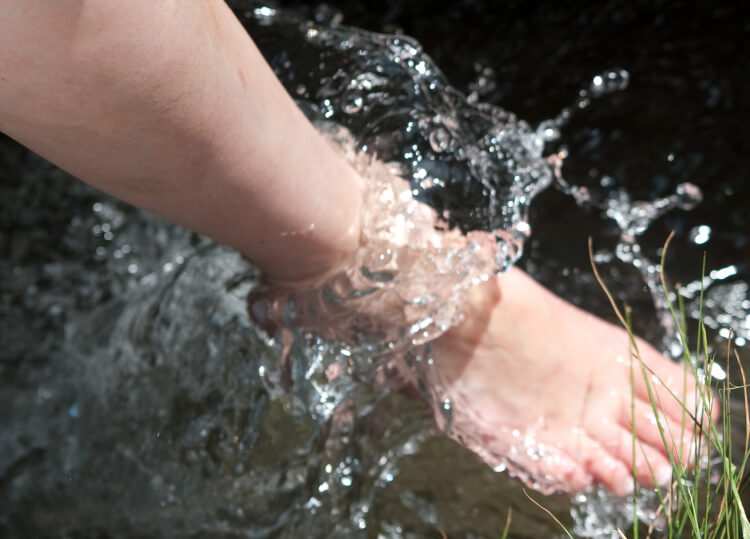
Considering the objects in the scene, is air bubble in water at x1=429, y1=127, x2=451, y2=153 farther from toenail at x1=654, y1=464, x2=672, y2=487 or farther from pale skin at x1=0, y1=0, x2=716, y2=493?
toenail at x1=654, y1=464, x2=672, y2=487

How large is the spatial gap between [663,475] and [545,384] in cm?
17

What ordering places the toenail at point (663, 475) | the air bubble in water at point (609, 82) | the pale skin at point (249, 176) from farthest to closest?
the air bubble in water at point (609, 82), the toenail at point (663, 475), the pale skin at point (249, 176)

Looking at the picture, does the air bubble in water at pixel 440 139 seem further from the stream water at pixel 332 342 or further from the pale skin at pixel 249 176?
the pale skin at pixel 249 176

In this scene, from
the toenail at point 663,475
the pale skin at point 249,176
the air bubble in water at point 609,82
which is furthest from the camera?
the air bubble in water at point 609,82

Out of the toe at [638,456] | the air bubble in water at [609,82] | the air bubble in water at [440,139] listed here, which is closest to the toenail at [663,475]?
the toe at [638,456]

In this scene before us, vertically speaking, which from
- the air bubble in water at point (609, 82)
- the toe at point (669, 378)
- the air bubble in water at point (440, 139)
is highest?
the air bubble in water at point (440, 139)

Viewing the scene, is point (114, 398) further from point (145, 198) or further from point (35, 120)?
point (35, 120)

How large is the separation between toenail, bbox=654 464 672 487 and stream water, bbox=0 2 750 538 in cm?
6

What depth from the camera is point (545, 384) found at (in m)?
1.15

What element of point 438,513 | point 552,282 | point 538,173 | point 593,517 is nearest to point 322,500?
point 438,513

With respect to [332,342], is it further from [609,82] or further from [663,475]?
[609,82]

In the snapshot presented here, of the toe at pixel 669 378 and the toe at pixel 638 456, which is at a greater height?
the toe at pixel 669 378

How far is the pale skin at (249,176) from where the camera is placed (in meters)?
0.69

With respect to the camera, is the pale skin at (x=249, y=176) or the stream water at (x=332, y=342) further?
the stream water at (x=332, y=342)
